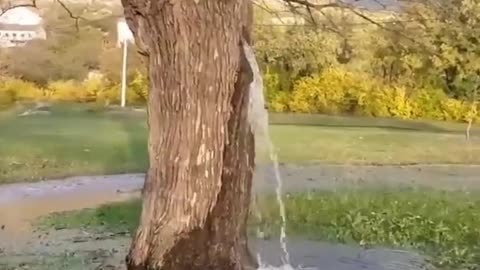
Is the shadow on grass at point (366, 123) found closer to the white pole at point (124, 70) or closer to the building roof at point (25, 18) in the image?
the white pole at point (124, 70)

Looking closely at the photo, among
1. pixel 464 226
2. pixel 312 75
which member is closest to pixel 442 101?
pixel 312 75

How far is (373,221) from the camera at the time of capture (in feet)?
29.0

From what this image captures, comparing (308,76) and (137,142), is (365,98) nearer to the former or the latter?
(308,76)

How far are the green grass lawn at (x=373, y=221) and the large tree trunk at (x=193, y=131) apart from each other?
1955 millimetres

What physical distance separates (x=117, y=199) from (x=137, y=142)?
8.05 meters

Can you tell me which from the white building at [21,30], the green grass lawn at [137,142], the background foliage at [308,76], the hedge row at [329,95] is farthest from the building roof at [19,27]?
the green grass lawn at [137,142]

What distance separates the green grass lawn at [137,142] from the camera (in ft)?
48.7

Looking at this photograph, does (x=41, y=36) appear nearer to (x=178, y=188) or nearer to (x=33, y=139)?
(x=33, y=139)

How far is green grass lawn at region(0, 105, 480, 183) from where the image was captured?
14844 millimetres

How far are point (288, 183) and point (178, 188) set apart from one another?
7294 millimetres

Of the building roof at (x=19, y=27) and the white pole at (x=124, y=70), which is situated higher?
the building roof at (x=19, y=27)

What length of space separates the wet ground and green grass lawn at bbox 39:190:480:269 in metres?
0.32

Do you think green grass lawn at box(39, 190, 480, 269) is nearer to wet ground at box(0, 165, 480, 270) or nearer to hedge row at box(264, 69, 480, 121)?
wet ground at box(0, 165, 480, 270)

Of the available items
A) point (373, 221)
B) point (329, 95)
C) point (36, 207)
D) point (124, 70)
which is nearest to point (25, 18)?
point (124, 70)
